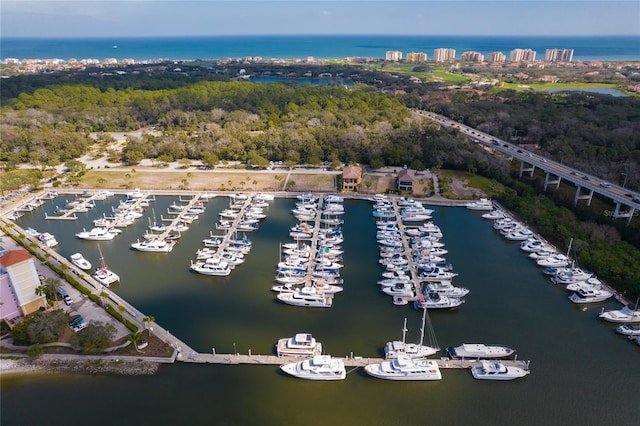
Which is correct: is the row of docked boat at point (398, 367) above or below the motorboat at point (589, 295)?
below

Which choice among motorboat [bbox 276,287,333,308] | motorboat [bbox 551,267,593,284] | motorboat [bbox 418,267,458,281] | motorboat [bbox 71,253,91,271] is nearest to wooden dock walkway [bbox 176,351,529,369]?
motorboat [bbox 276,287,333,308]

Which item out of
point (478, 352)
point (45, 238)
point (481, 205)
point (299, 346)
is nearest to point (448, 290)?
point (478, 352)

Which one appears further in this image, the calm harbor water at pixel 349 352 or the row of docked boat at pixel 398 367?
the row of docked boat at pixel 398 367

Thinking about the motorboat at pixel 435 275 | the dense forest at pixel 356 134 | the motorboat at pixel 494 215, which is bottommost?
the motorboat at pixel 435 275

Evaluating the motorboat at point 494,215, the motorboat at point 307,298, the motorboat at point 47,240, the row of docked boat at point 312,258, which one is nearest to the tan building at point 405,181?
the row of docked boat at point 312,258

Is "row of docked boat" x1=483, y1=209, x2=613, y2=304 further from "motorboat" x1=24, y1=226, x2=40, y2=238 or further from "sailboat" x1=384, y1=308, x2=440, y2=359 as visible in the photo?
"motorboat" x1=24, y1=226, x2=40, y2=238

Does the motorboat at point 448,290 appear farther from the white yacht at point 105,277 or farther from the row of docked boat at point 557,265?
the white yacht at point 105,277
